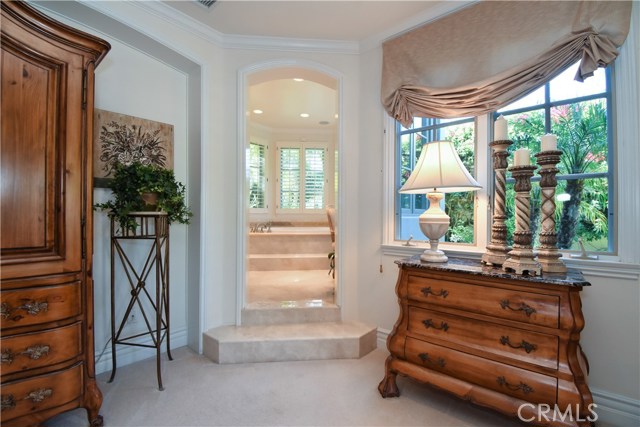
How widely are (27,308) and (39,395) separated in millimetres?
409

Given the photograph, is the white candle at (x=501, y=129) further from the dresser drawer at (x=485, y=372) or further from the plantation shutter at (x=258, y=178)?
the plantation shutter at (x=258, y=178)

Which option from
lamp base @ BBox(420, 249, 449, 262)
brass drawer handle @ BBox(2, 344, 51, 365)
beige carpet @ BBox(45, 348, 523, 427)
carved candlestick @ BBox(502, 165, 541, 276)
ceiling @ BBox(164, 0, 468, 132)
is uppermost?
ceiling @ BBox(164, 0, 468, 132)

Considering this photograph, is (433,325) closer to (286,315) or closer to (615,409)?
(615,409)

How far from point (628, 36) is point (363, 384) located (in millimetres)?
2570

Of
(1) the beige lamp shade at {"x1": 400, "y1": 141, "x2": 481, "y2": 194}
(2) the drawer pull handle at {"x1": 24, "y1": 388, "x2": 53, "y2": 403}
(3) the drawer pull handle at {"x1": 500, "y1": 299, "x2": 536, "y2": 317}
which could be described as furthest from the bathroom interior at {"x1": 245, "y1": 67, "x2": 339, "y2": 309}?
(3) the drawer pull handle at {"x1": 500, "y1": 299, "x2": 536, "y2": 317}

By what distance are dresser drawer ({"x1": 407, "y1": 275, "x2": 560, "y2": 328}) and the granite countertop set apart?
8 centimetres

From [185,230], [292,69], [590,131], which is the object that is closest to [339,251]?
[185,230]

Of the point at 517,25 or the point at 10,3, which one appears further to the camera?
the point at 517,25

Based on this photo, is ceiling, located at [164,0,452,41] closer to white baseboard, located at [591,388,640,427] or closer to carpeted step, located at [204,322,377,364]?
carpeted step, located at [204,322,377,364]

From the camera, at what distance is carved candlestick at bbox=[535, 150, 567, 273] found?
160 centimetres

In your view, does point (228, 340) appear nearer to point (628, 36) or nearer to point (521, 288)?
point (521, 288)

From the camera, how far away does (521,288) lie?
151 cm

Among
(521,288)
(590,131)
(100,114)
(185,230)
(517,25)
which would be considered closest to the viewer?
(521,288)

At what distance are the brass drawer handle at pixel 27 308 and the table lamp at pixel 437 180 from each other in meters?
2.01
